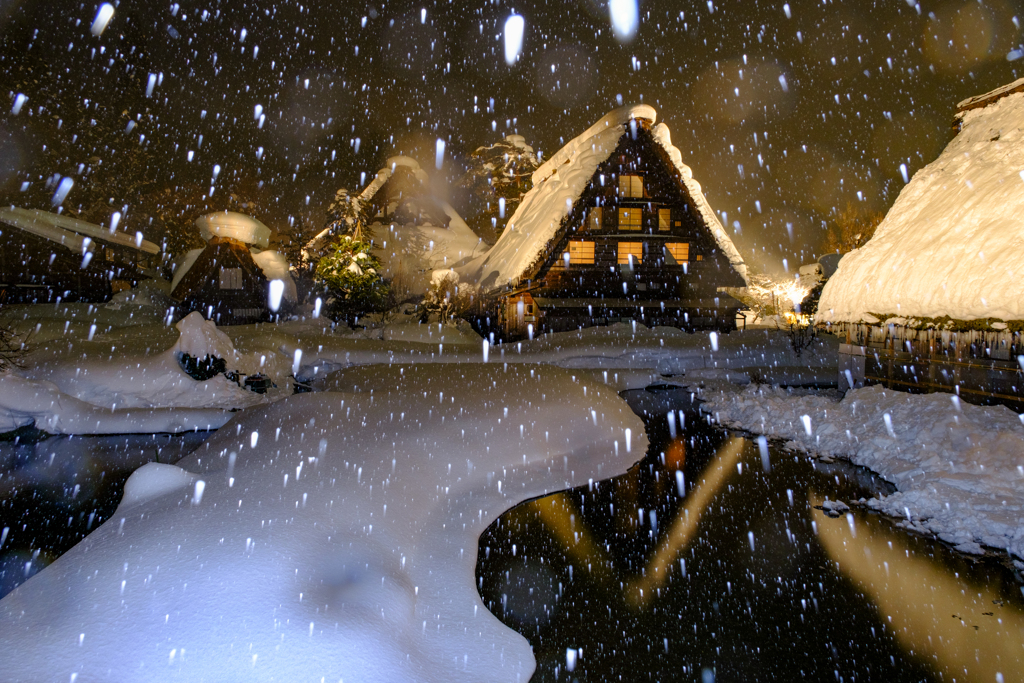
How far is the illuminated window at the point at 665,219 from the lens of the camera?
69.5 ft

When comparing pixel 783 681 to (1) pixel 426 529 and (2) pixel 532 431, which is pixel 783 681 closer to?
(1) pixel 426 529

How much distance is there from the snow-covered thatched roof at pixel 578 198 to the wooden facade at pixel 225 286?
11.9 meters

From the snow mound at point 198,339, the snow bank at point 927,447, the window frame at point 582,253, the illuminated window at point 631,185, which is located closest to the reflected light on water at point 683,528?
the snow bank at point 927,447

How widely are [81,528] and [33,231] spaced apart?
75.4 ft

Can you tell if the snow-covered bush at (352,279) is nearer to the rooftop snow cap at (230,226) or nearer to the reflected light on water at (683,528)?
the rooftop snow cap at (230,226)

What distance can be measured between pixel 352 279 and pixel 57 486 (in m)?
17.5

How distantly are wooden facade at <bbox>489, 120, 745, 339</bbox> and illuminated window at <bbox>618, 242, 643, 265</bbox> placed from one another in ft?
0.13

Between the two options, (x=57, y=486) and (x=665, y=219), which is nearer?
(x=57, y=486)

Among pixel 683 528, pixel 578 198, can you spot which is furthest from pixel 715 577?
pixel 578 198

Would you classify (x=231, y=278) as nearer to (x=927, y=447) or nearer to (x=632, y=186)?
(x=632, y=186)

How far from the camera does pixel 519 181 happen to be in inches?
1534

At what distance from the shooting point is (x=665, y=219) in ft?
69.9

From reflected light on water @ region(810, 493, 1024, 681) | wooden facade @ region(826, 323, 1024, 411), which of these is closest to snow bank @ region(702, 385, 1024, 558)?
reflected light on water @ region(810, 493, 1024, 681)

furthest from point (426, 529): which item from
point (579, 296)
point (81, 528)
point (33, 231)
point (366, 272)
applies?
point (33, 231)
